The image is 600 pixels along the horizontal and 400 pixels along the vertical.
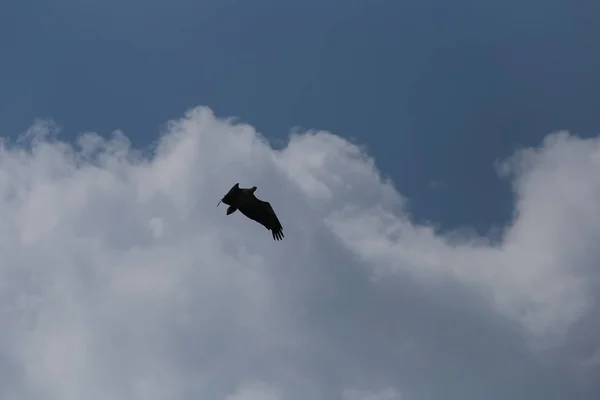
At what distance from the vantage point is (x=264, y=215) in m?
61.8

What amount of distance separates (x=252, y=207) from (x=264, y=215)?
56.6 inches

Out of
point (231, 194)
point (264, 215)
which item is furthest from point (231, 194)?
point (264, 215)

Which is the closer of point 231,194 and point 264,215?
point 231,194

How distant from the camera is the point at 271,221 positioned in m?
62.1

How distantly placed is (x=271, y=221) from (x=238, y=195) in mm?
4634

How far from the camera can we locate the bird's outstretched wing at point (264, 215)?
60.8 metres

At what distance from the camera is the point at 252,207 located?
60906 mm

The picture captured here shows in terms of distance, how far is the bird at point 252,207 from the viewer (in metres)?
58.7

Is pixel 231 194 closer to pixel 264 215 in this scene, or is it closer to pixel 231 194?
pixel 231 194

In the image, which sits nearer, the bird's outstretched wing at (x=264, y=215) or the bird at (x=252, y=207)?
the bird at (x=252, y=207)

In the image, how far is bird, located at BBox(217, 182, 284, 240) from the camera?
58.7 meters

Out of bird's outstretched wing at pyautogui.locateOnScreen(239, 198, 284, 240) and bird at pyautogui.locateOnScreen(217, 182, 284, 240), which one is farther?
bird's outstretched wing at pyautogui.locateOnScreen(239, 198, 284, 240)

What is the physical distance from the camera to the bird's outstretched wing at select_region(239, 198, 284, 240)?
6078cm
